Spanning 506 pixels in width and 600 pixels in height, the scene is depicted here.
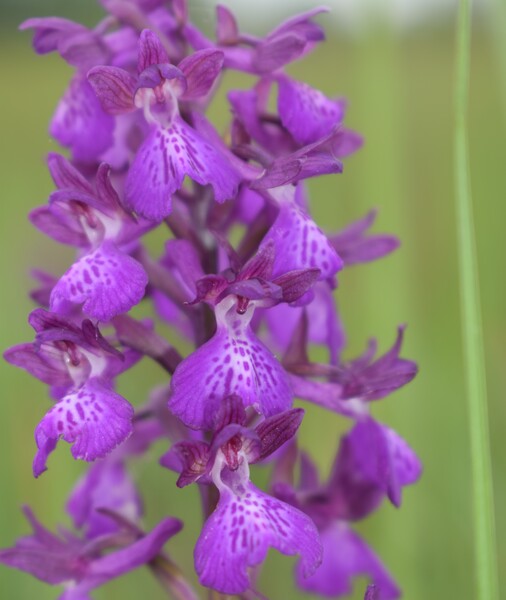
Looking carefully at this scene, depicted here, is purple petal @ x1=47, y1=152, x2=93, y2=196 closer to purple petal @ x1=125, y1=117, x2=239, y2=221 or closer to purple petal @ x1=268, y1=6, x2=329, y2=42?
purple petal @ x1=125, y1=117, x2=239, y2=221

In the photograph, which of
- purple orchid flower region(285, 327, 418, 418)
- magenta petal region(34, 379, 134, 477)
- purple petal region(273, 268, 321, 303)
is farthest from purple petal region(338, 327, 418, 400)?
magenta petal region(34, 379, 134, 477)

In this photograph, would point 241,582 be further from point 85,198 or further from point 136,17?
point 136,17

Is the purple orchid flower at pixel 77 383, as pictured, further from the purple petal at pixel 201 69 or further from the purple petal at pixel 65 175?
the purple petal at pixel 201 69

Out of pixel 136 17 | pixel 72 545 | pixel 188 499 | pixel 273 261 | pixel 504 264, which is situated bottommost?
pixel 188 499

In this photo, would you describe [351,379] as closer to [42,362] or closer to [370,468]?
[370,468]

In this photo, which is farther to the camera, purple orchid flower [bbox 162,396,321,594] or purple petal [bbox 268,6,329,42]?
purple petal [bbox 268,6,329,42]

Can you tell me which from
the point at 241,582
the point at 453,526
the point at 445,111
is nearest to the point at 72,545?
the point at 241,582

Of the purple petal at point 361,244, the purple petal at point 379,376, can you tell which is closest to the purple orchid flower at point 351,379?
the purple petal at point 379,376

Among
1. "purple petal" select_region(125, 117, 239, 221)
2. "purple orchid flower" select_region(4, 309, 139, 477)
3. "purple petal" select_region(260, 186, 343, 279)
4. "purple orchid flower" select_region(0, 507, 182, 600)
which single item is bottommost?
"purple orchid flower" select_region(0, 507, 182, 600)
